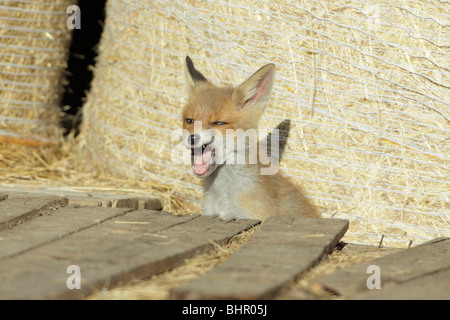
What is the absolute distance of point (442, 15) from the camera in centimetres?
464

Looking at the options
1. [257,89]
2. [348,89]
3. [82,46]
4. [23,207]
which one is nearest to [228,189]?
[257,89]

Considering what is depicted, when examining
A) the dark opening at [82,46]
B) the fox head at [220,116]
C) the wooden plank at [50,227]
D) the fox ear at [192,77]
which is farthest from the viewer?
the dark opening at [82,46]

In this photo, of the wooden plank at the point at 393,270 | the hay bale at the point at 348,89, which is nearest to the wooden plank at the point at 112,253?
the wooden plank at the point at 393,270

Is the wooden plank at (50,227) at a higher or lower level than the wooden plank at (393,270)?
higher

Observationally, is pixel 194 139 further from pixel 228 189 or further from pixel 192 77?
pixel 192 77

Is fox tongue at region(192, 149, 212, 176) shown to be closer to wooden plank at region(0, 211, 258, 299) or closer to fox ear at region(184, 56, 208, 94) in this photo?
fox ear at region(184, 56, 208, 94)

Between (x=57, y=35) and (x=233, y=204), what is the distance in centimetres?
334

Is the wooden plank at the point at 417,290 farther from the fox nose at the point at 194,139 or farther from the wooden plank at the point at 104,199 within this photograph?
the wooden plank at the point at 104,199

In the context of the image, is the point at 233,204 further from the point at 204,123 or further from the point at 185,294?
the point at 185,294

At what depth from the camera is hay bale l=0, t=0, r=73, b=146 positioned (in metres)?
6.52

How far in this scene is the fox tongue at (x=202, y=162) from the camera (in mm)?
4793

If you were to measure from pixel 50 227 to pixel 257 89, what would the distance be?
7.39 feet

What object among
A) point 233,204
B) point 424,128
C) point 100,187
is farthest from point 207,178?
point 424,128

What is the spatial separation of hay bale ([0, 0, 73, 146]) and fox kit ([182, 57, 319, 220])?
2571mm
